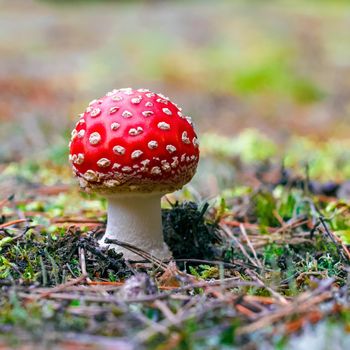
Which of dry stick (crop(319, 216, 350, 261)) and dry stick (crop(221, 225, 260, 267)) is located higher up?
dry stick (crop(319, 216, 350, 261))

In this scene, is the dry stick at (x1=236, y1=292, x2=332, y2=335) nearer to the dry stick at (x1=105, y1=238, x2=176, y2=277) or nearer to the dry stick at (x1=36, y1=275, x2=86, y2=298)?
the dry stick at (x1=36, y1=275, x2=86, y2=298)

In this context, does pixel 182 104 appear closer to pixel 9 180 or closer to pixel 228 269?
pixel 9 180

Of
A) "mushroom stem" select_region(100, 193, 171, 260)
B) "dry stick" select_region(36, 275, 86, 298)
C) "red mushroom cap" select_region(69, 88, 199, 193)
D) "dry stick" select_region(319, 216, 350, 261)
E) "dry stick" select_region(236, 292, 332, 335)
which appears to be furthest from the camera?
"mushroom stem" select_region(100, 193, 171, 260)

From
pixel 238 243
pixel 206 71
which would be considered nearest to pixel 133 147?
pixel 238 243

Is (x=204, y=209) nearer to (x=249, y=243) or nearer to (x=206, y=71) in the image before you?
(x=249, y=243)

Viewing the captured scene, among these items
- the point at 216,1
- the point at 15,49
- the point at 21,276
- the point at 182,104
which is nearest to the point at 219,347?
the point at 21,276

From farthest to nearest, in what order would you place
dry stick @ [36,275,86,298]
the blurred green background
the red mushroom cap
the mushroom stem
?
the blurred green background < the mushroom stem < the red mushroom cap < dry stick @ [36,275,86,298]

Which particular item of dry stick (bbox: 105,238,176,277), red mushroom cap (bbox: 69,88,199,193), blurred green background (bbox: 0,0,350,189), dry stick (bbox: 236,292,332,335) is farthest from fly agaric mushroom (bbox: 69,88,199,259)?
blurred green background (bbox: 0,0,350,189)
